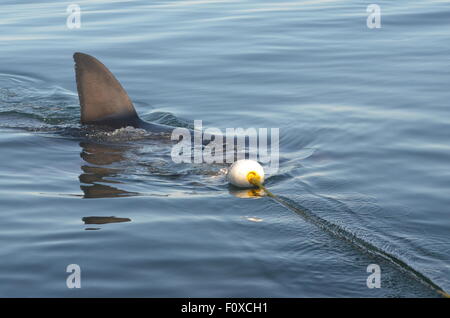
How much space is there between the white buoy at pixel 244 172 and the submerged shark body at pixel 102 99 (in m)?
2.43

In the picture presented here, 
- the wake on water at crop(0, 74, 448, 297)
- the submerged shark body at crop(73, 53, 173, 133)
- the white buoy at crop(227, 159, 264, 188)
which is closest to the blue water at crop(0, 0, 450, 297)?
the wake on water at crop(0, 74, 448, 297)

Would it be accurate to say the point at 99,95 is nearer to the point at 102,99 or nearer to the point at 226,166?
the point at 102,99

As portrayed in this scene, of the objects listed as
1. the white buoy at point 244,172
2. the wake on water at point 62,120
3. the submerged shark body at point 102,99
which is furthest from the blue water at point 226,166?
the submerged shark body at point 102,99

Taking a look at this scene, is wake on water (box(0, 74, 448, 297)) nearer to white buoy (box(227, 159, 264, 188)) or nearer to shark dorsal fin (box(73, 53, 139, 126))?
shark dorsal fin (box(73, 53, 139, 126))

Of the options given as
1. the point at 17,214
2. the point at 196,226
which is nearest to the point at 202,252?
the point at 196,226

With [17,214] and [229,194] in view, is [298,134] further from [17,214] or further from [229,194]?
[17,214]

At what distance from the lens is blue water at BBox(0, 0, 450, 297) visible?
21.0 feet

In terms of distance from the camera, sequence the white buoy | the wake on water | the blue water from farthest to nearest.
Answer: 1. the white buoy
2. the wake on water
3. the blue water

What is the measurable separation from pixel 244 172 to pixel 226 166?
3.08 feet

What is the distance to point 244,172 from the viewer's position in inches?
331

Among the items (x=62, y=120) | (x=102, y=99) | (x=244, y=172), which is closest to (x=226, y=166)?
(x=244, y=172)

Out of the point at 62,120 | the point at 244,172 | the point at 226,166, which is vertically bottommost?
the point at 244,172

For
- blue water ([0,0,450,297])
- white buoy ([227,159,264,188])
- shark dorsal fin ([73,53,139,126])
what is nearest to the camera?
blue water ([0,0,450,297])

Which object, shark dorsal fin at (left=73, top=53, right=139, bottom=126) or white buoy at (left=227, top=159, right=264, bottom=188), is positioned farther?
shark dorsal fin at (left=73, top=53, right=139, bottom=126)
